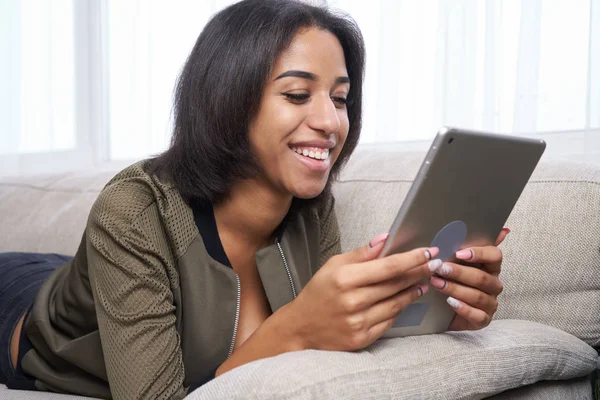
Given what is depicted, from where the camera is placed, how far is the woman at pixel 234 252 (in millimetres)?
1133

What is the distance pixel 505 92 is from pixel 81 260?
124cm

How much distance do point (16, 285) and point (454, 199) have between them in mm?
1261

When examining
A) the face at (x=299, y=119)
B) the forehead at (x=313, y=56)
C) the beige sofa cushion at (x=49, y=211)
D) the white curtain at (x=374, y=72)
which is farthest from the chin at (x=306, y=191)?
the beige sofa cushion at (x=49, y=211)

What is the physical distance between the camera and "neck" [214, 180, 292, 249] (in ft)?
4.81

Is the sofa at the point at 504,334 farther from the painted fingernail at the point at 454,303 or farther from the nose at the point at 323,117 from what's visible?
the nose at the point at 323,117

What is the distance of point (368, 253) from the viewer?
42.7 inches

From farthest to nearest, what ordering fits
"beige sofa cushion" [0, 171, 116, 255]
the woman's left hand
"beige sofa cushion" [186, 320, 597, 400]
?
"beige sofa cushion" [0, 171, 116, 255]
the woman's left hand
"beige sofa cushion" [186, 320, 597, 400]

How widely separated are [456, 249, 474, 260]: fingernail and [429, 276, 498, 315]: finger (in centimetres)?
4

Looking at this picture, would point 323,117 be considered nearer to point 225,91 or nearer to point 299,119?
point 299,119

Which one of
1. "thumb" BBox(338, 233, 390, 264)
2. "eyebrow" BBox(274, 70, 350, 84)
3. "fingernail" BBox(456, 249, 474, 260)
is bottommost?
"fingernail" BBox(456, 249, 474, 260)

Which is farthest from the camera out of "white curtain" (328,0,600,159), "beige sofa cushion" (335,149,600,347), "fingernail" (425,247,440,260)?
"white curtain" (328,0,600,159)

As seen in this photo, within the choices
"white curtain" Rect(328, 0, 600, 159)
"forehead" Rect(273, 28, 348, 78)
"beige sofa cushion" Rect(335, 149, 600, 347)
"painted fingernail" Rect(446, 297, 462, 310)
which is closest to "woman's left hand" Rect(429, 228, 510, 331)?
"painted fingernail" Rect(446, 297, 462, 310)

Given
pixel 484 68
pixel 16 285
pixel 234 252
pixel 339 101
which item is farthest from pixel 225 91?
pixel 484 68

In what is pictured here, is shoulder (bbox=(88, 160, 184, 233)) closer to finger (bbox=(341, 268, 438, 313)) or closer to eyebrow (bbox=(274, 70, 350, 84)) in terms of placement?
eyebrow (bbox=(274, 70, 350, 84))
